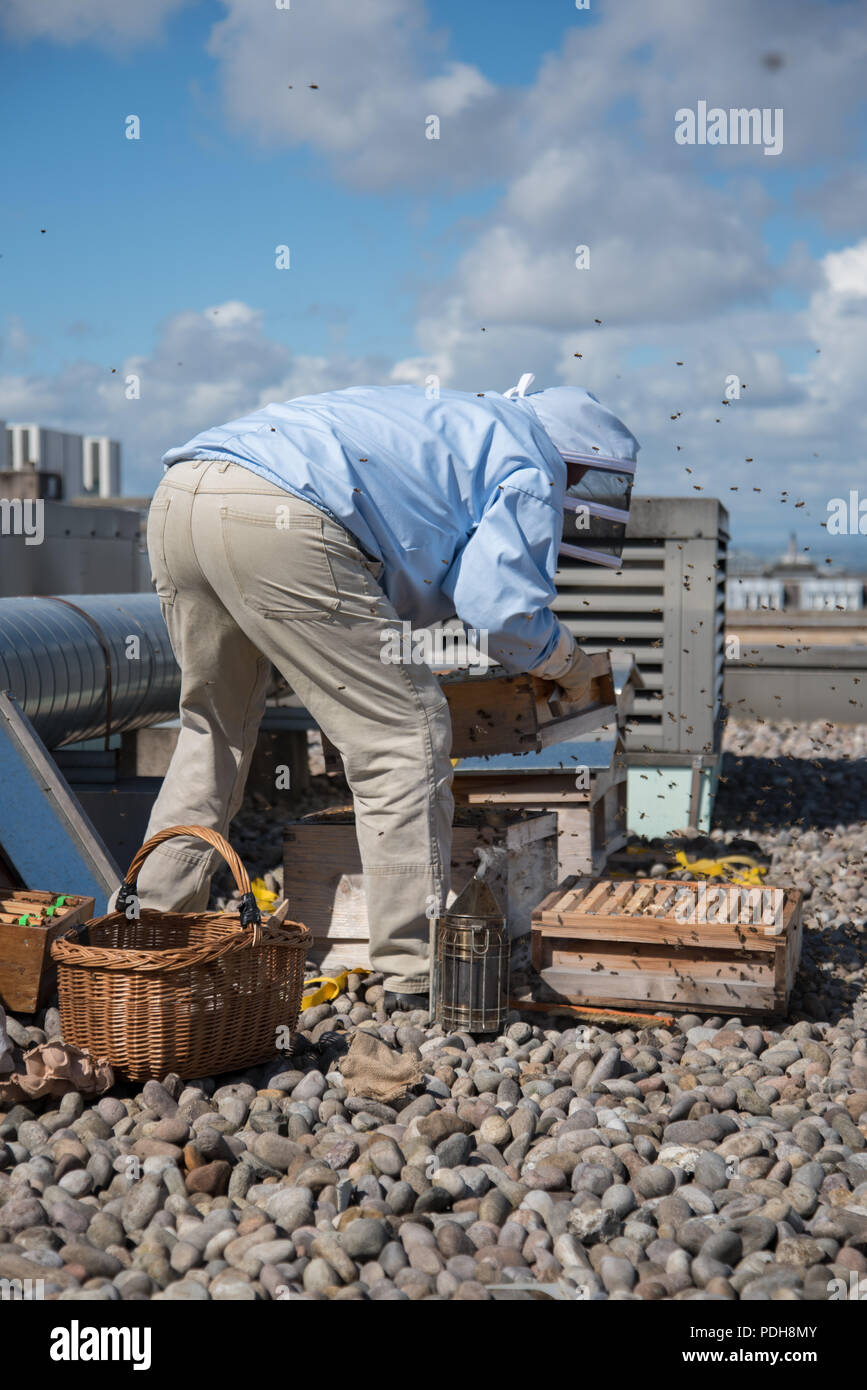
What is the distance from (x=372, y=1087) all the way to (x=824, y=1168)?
921 mm

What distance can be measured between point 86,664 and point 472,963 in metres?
1.95

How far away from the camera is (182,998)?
2.58 m

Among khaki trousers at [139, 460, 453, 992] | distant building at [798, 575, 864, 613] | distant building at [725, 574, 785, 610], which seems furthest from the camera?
distant building at [798, 575, 864, 613]

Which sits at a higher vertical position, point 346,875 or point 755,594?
point 755,594

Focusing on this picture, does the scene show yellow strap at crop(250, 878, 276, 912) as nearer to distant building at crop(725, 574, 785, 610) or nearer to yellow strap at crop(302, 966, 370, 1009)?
yellow strap at crop(302, 966, 370, 1009)

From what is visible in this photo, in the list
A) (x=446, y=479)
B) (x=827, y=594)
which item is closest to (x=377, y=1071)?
(x=446, y=479)

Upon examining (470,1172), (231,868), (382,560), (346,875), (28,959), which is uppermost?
(382,560)

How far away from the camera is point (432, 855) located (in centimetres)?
303

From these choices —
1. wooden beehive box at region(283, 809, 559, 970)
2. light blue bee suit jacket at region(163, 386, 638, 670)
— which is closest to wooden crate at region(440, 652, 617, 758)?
wooden beehive box at region(283, 809, 559, 970)

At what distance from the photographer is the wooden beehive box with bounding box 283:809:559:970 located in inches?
137

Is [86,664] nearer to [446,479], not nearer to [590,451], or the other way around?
[446,479]

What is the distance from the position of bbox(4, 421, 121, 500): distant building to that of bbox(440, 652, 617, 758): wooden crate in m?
16.0
